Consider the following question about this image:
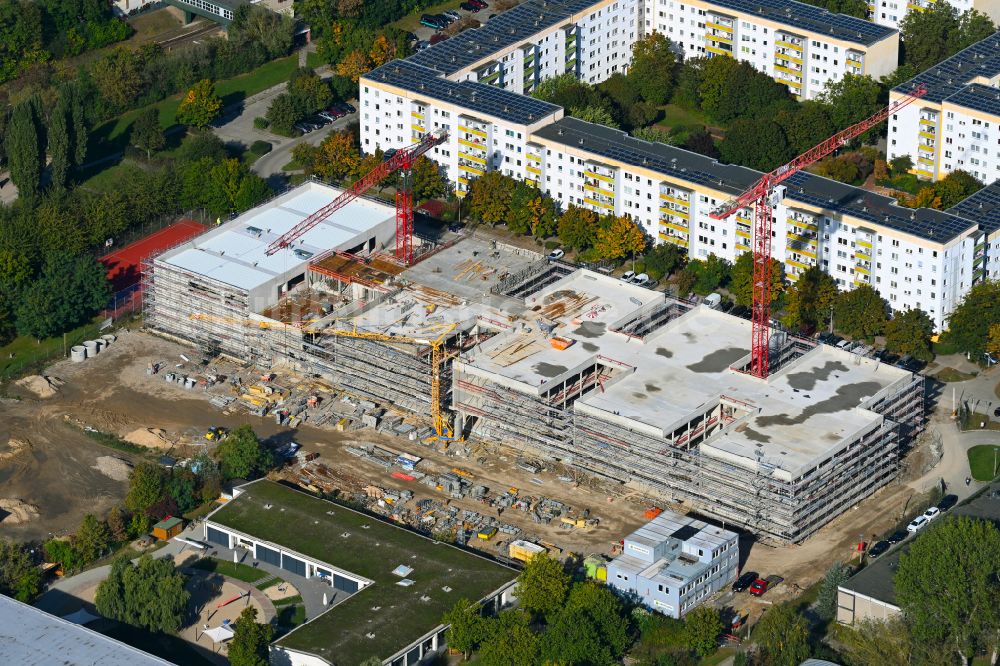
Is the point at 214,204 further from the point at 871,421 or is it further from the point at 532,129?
the point at 871,421

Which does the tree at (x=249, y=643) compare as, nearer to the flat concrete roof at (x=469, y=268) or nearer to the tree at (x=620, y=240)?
the flat concrete roof at (x=469, y=268)

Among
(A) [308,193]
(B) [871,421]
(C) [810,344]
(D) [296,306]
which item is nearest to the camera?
(B) [871,421]

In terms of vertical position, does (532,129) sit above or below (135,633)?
above

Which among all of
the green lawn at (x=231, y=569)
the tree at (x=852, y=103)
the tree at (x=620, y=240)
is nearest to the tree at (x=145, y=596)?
the green lawn at (x=231, y=569)

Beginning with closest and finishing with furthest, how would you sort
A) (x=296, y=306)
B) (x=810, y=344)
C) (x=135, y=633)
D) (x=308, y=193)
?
(x=135, y=633), (x=810, y=344), (x=296, y=306), (x=308, y=193)

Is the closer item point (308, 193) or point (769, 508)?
point (769, 508)

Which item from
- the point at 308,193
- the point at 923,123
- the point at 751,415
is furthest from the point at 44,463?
the point at 923,123
